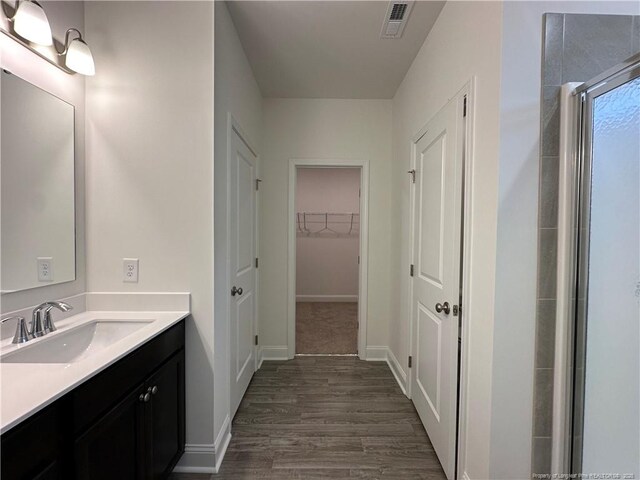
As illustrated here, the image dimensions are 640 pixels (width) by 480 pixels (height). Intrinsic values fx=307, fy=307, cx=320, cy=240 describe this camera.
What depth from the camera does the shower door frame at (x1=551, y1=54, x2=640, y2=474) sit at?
1.18 metres

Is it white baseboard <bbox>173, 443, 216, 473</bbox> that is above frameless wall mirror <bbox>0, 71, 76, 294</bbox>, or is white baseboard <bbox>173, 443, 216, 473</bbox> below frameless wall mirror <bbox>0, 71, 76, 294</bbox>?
below

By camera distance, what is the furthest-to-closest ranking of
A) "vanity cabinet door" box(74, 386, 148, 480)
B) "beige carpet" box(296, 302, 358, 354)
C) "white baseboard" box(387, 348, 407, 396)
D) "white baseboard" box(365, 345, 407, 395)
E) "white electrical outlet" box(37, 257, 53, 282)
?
"beige carpet" box(296, 302, 358, 354) → "white baseboard" box(365, 345, 407, 395) → "white baseboard" box(387, 348, 407, 396) → "white electrical outlet" box(37, 257, 53, 282) → "vanity cabinet door" box(74, 386, 148, 480)

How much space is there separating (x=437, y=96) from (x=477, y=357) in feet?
4.86

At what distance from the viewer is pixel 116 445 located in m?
1.12

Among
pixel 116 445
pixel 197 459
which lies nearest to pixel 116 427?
pixel 116 445

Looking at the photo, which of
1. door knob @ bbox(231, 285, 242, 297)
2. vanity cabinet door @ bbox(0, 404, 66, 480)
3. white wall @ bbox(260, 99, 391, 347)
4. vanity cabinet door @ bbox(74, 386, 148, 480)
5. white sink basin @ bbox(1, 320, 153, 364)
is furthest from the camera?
white wall @ bbox(260, 99, 391, 347)

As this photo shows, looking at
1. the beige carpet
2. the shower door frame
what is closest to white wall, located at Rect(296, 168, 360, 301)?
the beige carpet

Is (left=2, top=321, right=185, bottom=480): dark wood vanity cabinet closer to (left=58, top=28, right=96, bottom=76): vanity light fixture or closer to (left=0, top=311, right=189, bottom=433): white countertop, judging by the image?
(left=0, top=311, right=189, bottom=433): white countertop

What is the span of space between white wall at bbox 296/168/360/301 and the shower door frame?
4.48 m

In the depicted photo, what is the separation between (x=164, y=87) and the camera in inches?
63.2

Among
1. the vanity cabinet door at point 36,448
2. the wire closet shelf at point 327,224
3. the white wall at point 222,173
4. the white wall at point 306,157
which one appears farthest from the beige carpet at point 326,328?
the vanity cabinet door at point 36,448

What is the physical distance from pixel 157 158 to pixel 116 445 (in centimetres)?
129

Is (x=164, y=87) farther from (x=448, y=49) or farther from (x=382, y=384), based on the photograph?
(x=382, y=384)

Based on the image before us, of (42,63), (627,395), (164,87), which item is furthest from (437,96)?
(42,63)
